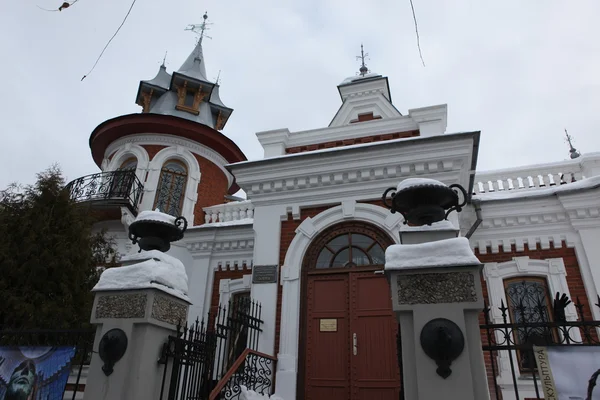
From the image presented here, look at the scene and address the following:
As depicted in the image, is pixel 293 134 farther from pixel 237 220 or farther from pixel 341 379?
pixel 341 379

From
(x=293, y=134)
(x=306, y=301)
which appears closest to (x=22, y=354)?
(x=306, y=301)

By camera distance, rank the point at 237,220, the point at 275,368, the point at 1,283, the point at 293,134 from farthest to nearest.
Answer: the point at 237,220, the point at 293,134, the point at 275,368, the point at 1,283

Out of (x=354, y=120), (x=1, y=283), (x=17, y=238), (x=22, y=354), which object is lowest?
(x=22, y=354)

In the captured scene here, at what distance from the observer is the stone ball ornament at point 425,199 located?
429cm

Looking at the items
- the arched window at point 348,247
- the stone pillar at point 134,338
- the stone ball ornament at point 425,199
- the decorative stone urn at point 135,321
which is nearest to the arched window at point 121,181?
the arched window at point 348,247

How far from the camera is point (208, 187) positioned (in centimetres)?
1477

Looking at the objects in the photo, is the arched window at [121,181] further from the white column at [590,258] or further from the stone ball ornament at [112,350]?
the white column at [590,258]

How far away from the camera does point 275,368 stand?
24.8 ft

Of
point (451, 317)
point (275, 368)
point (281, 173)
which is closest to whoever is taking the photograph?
point (451, 317)

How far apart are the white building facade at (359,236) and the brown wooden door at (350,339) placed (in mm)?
18

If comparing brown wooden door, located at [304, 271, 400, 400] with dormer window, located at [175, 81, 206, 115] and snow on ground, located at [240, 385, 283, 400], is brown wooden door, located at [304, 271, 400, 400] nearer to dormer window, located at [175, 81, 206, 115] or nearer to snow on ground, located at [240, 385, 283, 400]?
snow on ground, located at [240, 385, 283, 400]

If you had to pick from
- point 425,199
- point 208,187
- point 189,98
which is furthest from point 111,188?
point 425,199

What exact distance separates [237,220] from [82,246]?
4947mm

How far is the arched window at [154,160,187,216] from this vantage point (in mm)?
13750
